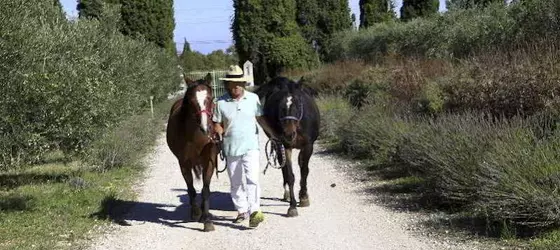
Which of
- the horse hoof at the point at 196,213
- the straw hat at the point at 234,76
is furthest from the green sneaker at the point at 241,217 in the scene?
the straw hat at the point at 234,76

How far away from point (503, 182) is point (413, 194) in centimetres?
296

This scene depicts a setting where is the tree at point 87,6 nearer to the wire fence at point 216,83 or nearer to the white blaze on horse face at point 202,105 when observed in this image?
the wire fence at point 216,83

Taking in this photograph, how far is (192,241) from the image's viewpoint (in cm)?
831

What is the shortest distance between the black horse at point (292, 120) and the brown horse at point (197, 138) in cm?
112

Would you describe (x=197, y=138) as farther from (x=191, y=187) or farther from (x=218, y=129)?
(x=191, y=187)

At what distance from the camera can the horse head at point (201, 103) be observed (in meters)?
8.38

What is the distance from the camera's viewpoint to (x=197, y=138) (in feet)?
28.8

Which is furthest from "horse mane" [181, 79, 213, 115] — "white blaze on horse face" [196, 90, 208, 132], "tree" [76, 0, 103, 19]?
"tree" [76, 0, 103, 19]

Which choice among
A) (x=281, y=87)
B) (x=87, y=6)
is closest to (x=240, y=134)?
(x=281, y=87)

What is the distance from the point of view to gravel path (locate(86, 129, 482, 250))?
7938mm

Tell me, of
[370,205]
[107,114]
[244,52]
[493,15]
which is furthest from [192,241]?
[244,52]

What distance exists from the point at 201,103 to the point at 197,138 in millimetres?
549

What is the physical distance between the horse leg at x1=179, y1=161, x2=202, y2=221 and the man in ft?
2.47

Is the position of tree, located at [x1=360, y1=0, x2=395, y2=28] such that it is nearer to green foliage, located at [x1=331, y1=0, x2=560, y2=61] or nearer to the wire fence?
green foliage, located at [x1=331, y1=0, x2=560, y2=61]
